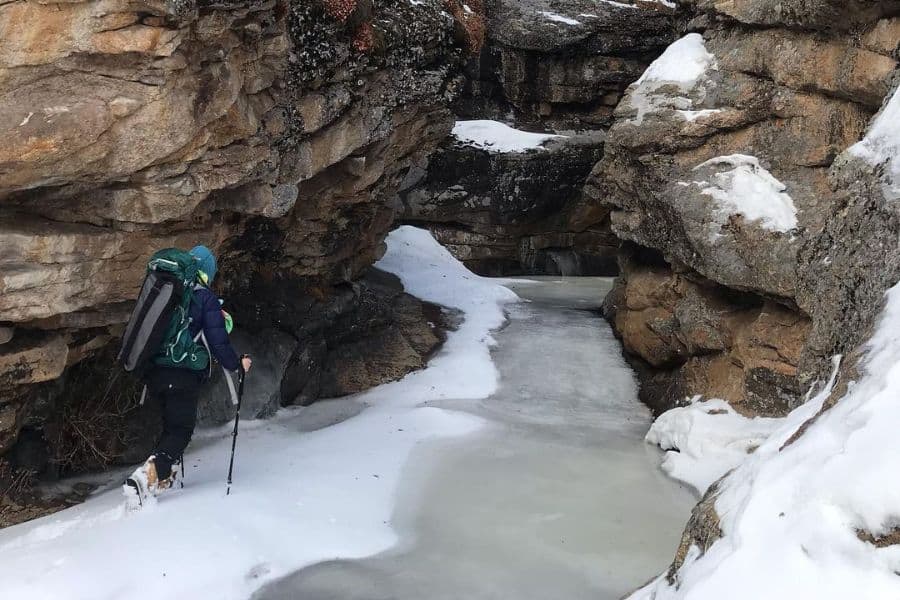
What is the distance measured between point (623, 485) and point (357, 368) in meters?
5.63

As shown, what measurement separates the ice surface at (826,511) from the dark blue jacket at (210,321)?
13.9 feet

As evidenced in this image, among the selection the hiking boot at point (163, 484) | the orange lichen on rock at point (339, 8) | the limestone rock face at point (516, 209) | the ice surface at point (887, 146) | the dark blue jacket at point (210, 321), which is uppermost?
the orange lichen on rock at point (339, 8)

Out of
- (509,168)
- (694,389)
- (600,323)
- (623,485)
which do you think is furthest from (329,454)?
(509,168)

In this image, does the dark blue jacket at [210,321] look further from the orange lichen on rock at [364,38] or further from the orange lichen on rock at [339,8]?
the orange lichen on rock at [364,38]

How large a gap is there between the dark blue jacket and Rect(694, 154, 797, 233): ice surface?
6.86 metres

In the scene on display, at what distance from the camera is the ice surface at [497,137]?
2300 centimetres

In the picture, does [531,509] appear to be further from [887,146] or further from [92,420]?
[92,420]

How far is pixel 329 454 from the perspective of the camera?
318 inches

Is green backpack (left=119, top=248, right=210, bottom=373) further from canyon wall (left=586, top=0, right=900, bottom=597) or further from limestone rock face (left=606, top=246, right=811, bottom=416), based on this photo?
limestone rock face (left=606, top=246, right=811, bottom=416)

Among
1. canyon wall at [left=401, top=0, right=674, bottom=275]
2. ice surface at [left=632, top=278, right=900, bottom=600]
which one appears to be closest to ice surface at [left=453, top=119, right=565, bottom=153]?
canyon wall at [left=401, top=0, right=674, bottom=275]

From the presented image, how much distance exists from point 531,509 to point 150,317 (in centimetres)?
391

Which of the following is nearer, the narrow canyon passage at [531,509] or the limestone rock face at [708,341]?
the narrow canyon passage at [531,509]

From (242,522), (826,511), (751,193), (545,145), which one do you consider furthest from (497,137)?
(826,511)

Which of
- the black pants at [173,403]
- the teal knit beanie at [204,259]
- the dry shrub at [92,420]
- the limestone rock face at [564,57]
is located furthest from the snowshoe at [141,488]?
the limestone rock face at [564,57]
